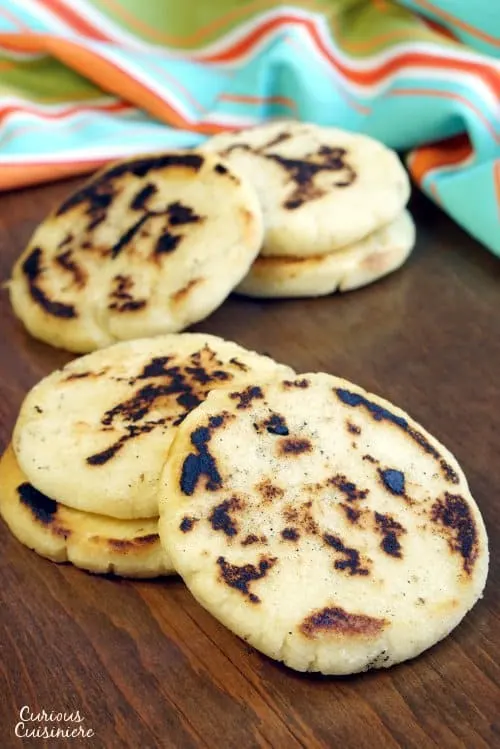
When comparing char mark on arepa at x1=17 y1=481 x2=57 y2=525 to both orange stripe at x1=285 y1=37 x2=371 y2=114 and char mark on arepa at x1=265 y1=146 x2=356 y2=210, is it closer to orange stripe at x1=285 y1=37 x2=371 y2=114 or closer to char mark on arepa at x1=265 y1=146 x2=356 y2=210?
char mark on arepa at x1=265 y1=146 x2=356 y2=210

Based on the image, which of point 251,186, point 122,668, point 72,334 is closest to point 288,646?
point 122,668

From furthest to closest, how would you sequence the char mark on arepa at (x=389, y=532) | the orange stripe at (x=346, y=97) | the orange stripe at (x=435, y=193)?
the orange stripe at (x=346, y=97) → the orange stripe at (x=435, y=193) → the char mark on arepa at (x=389, y=532)

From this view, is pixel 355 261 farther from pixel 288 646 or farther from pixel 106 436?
pixel 288 646

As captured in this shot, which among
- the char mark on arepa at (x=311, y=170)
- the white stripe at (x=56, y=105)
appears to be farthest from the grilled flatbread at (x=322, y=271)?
the white stripe at (x=56, y=105)

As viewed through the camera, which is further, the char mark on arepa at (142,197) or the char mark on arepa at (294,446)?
the char mark on arepa at (142,197)

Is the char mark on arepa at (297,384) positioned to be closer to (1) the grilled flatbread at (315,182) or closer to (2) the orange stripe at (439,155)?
(1) the grilled flatbread at (315,182)

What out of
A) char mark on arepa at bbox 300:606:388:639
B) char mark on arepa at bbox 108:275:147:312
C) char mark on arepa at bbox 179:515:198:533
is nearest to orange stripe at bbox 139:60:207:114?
char mark on arepa at bbox 108:275:147:312

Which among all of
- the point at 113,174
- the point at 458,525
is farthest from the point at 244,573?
the point at 113,174
